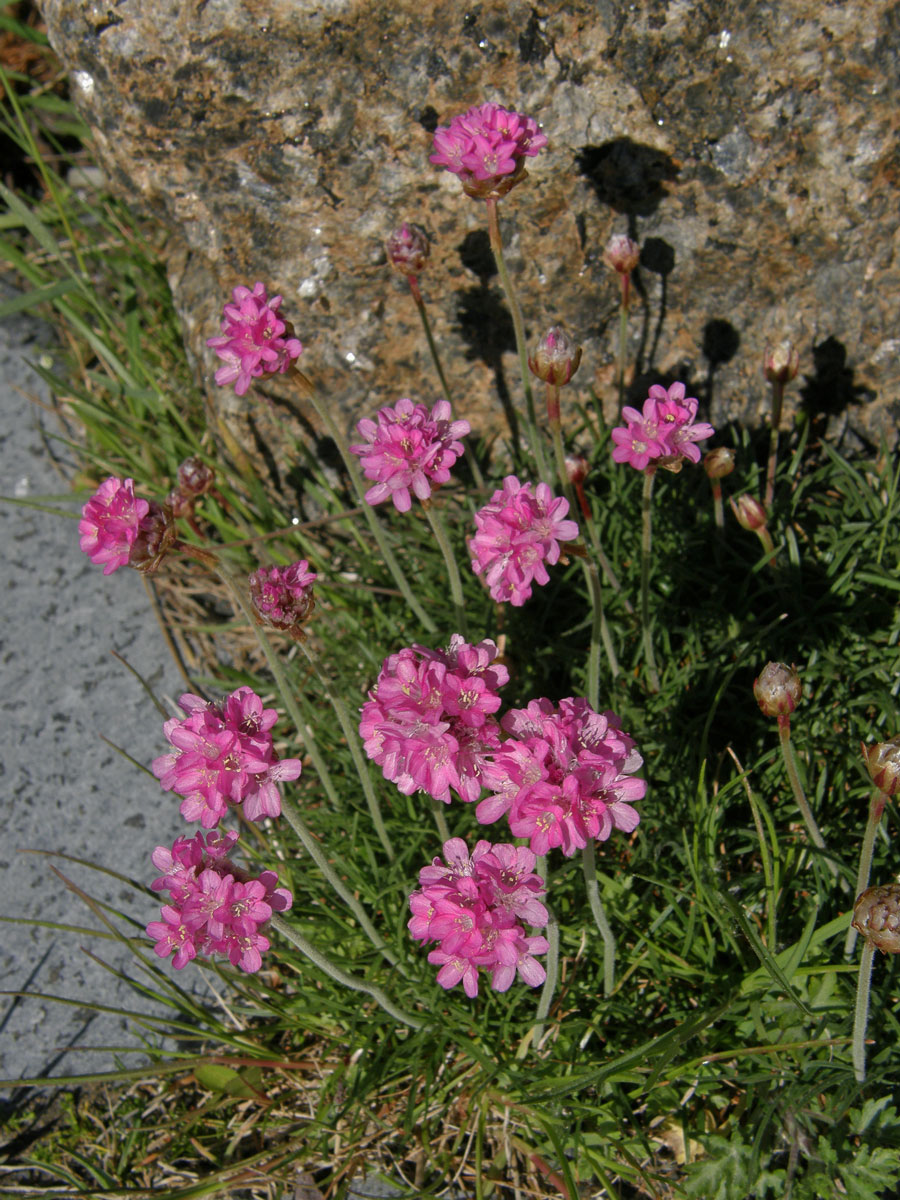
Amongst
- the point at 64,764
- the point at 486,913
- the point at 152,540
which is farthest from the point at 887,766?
the point at 64,764

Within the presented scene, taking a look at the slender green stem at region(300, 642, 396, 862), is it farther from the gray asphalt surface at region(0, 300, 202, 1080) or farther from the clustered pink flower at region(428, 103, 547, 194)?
the clustered pink flower at region(428, 103, 547, 194)

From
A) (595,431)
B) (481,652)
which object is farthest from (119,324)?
(481,652)

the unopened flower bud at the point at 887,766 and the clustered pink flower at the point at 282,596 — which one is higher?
the clustered pink flower at the point at 282,596

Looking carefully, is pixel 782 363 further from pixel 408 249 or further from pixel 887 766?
pixel 887 766

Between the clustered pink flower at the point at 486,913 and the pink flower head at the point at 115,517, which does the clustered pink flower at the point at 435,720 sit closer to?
the clustered pink flower at the point at 486,913

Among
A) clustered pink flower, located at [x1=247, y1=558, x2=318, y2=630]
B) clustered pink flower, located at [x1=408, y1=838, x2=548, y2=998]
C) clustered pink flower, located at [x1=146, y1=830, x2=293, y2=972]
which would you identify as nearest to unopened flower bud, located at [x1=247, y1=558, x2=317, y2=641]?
clustered pink flower, located at [x1=247, y1=558, x2=318, y2=630]

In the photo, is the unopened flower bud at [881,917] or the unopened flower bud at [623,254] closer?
the unopened flower bud at [881,917]

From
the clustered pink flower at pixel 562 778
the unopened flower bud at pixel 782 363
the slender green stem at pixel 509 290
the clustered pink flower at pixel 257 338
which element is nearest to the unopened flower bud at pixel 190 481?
the clustered pink flower at pixel 257 338
